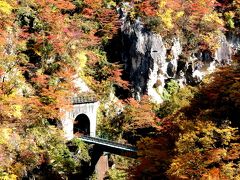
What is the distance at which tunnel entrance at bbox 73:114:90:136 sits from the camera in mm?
33500

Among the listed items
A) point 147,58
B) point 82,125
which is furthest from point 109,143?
point 147,58

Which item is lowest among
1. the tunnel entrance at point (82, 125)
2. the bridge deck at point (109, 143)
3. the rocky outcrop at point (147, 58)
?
the bridge deck at point (109, 143)

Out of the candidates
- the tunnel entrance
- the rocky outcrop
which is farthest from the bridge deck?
the rocky outcrop

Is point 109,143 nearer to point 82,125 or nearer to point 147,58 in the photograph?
point 82,125

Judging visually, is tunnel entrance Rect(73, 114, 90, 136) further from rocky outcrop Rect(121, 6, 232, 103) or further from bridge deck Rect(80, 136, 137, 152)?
rocky outcrop Rect(121, 6, 232, 103)

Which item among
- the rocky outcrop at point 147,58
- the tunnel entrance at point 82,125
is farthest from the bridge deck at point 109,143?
the rocky outcrop at point 147,58

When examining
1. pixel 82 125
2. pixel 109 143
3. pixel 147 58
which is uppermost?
pixel 147 58

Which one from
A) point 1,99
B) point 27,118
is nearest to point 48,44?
point 27,118

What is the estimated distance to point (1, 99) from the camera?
22547mm

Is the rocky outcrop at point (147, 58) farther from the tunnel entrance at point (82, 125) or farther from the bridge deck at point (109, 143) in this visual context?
the bridge deck at point (109, 143)

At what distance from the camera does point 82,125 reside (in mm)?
34250

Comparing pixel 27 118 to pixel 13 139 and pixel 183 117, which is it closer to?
pixel 13 139

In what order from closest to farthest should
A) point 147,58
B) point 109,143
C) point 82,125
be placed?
point 109,143 → point 82,125 → point 147,58

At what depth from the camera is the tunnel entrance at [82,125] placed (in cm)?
3350
